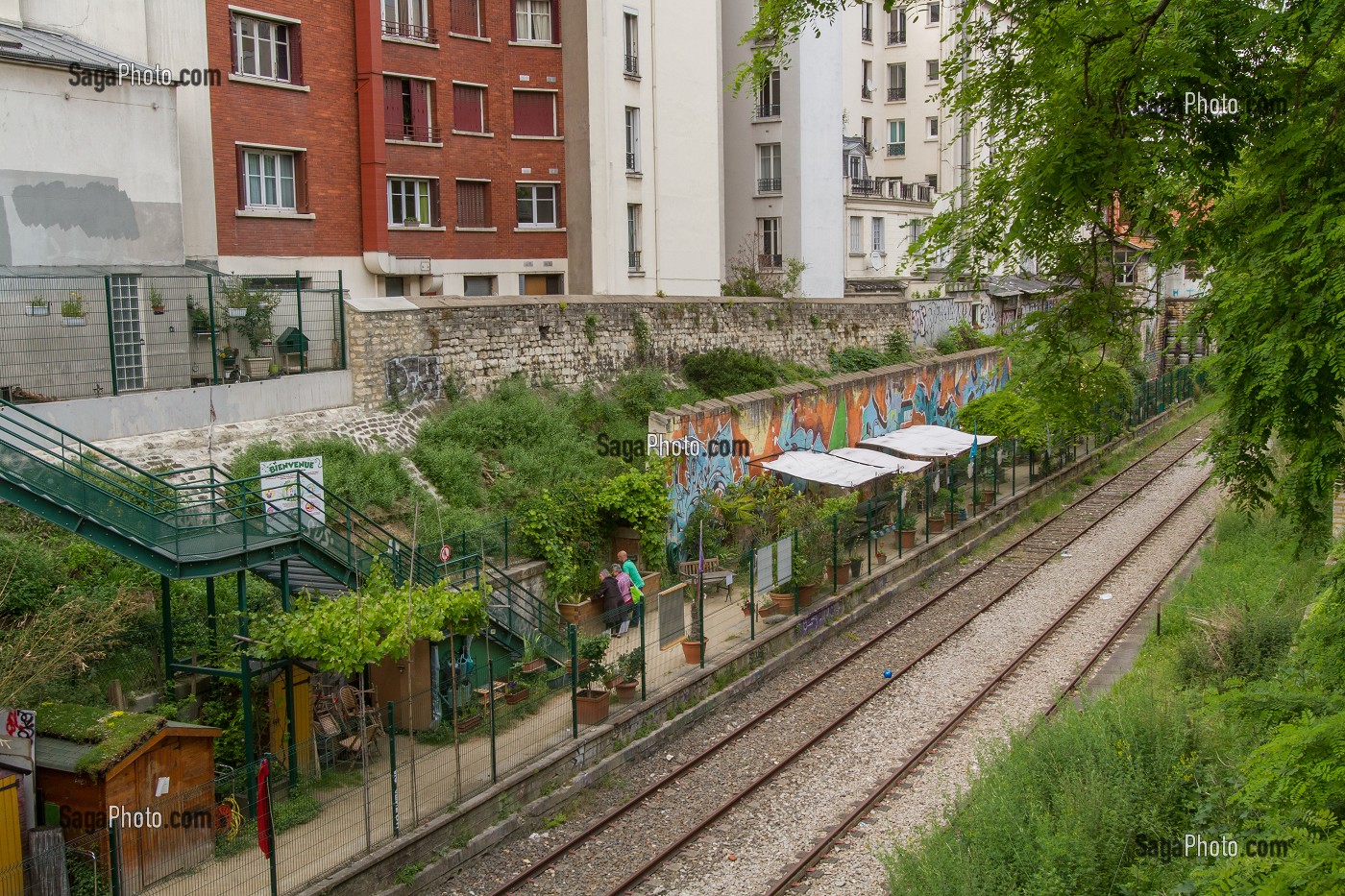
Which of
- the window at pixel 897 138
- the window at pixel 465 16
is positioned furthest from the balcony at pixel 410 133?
the window at pixel 897 138

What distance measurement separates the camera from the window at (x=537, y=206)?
1169 inches

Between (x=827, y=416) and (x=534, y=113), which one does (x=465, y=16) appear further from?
(x=827, y=416)

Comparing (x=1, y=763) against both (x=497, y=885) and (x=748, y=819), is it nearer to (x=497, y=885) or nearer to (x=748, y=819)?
(x=497, y=885)

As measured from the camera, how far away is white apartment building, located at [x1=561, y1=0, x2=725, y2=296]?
29312mm

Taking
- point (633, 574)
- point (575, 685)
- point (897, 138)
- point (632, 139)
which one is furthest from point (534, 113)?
point (897, 138)

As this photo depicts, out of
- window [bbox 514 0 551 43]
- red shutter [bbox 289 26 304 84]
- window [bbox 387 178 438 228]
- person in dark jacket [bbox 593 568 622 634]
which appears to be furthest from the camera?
window [bbox 514 0 551 43]

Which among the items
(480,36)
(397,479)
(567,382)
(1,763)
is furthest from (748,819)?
(480,36)

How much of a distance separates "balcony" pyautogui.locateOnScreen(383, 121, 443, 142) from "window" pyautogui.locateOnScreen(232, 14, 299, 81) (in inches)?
103

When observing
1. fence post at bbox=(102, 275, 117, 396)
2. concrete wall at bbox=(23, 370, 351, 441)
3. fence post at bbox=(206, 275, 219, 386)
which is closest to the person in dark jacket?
concrete wall at bbox=(23, 370, 351, 441)

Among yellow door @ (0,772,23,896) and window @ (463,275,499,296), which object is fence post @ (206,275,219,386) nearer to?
yellow door @ (0,772,23,896)

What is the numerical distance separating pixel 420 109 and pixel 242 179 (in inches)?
217

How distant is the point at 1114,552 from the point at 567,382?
1179 centimetres

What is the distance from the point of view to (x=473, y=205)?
28922 millimetres

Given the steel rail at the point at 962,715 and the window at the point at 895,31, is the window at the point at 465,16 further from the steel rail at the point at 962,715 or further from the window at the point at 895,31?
the window at the point at 895,31
